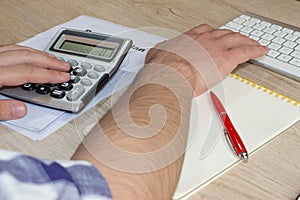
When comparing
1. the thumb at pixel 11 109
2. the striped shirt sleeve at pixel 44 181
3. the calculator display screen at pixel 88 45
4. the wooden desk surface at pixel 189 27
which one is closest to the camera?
the striped shirt sleeve at pixel 44 181

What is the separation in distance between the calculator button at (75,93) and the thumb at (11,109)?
0.24 feet

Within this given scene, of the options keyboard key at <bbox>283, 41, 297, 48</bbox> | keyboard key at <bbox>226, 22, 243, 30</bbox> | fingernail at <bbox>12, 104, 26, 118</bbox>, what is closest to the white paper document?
fingernail at <bbox>12, 104, 26, 118</bbox>

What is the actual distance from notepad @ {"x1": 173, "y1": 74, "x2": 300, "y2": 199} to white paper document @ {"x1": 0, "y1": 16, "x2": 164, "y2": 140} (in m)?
0.15

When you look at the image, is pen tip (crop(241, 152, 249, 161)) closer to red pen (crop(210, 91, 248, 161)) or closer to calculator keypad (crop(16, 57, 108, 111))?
red pen (crop(210, 91, 248, 161))

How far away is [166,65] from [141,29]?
0.24 meters

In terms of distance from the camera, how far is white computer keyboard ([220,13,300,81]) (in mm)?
835

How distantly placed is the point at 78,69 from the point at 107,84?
0.06 m

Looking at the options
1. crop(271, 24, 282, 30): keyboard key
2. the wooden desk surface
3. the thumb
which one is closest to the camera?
the wooden desk surface

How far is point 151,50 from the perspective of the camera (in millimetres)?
834

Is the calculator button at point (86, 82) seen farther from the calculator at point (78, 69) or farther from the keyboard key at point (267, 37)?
the keyboard key at point (267, 37)

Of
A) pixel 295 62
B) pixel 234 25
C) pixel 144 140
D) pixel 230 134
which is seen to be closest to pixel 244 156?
pixel 230 134

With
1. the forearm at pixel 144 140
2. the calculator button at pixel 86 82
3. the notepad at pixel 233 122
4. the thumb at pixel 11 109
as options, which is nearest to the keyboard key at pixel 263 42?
the notepad at pixel 233 122

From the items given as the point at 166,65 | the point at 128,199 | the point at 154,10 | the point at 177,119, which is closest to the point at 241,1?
the point at 154,10

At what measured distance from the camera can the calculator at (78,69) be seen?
740 millimetres
